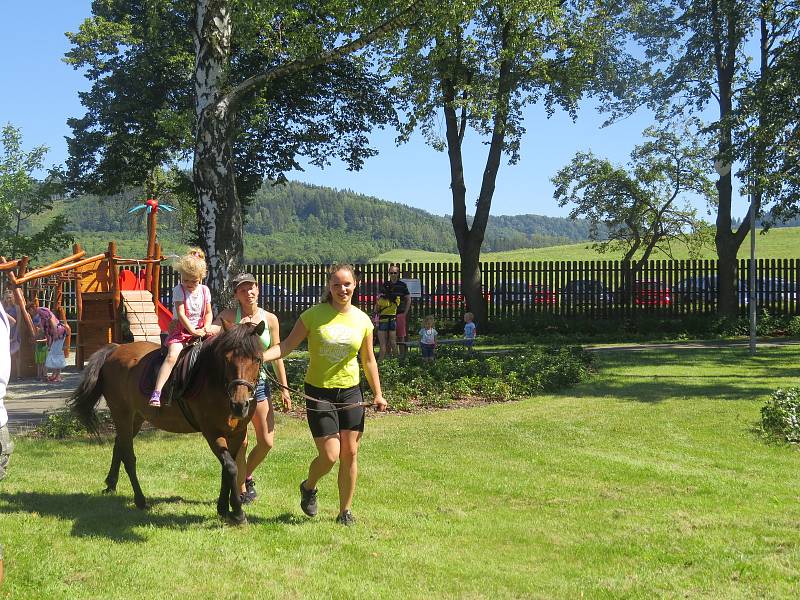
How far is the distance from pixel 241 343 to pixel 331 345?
70 cm

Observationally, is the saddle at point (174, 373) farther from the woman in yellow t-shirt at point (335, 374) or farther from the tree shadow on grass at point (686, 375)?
the tree shadow on grass at point (686, 375)

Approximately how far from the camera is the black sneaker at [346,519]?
6.60 metres

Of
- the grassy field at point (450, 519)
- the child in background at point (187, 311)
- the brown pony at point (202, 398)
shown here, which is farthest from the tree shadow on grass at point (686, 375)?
the brown pony at point (202, 398)

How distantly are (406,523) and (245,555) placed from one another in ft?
4.61

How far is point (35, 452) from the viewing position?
962 centimetres

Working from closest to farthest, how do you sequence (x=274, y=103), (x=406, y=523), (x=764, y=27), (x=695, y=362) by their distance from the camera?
(x=406, y=523)
(x=695, y=362)
(x=764, y=27)
(x=274, y=103)

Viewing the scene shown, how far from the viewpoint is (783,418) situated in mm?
10250

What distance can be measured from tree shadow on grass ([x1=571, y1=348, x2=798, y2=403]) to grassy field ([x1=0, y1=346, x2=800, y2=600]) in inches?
90.5

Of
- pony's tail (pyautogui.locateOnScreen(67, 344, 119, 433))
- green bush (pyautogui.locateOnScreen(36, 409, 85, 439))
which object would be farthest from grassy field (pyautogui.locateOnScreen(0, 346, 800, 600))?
pony's tail (pyautogui.locateOnScreen(67, 344, 119, 433))

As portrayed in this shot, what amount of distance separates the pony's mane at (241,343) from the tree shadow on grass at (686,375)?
817 centimetres

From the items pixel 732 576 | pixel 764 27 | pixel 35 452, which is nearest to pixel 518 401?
pixel 35 452

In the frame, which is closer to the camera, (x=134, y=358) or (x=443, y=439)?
(x=134, y=358)

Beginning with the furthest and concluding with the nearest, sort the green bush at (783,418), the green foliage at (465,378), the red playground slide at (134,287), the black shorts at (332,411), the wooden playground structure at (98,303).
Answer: the red playground slide at (134,287), the wooden playground structure at (98,303), the green foliage at (465,378), the green bush at (783,418), the black shorts at (332,411)

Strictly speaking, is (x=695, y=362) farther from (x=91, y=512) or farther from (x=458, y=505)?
(x=91, y=512)
